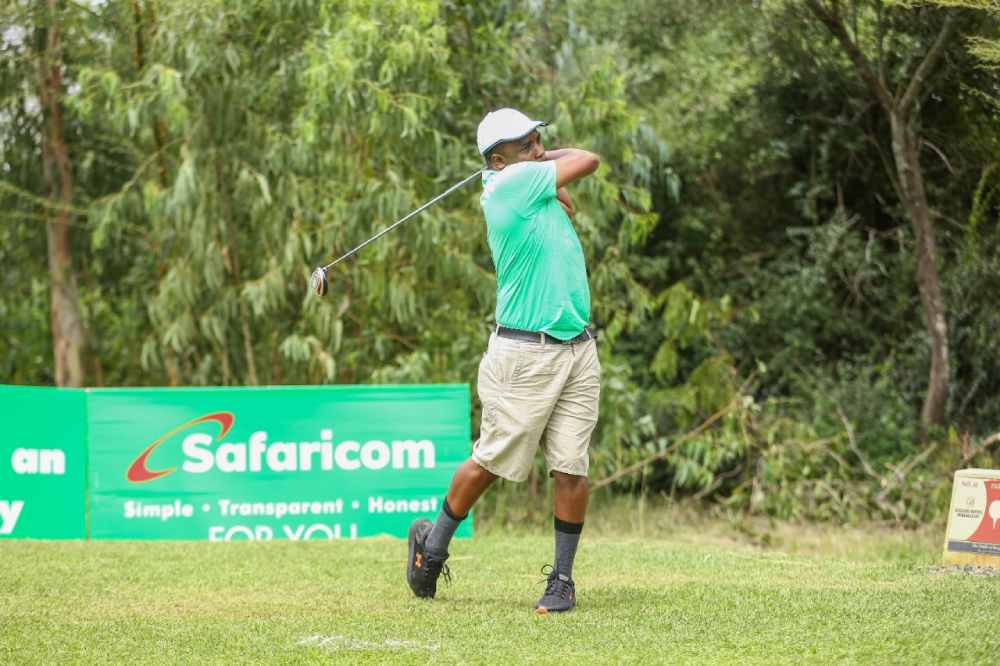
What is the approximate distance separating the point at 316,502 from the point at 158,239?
3703 mm

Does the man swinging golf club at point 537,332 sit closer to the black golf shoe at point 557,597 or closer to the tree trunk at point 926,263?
the black golf shoe at point 557,597

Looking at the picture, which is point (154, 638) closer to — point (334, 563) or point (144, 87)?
point (334, 563)

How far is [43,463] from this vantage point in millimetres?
8445

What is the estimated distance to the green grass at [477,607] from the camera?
422 centimetres

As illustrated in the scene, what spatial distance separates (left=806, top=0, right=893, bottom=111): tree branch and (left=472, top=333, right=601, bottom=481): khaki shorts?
662 cm

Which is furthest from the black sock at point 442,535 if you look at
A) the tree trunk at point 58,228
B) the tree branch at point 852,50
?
the tree trunk at point 58,228

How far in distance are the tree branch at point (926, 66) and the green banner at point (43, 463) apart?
707 cm

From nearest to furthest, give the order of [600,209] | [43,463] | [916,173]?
[43,463], [600,209], [916,173]

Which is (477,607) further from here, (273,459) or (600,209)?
(600,209)

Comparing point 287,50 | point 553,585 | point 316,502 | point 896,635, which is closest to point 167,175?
point 287,50

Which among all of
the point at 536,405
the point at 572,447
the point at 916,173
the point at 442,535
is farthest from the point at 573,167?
the point at 916,173

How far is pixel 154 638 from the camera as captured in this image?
450 cm

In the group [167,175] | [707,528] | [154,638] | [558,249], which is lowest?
[707,528]

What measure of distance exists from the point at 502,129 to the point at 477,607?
6.12ft
